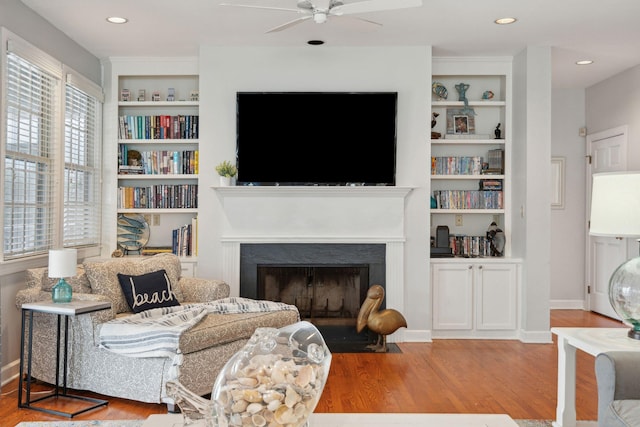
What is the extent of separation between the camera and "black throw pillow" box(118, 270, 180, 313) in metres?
3.90

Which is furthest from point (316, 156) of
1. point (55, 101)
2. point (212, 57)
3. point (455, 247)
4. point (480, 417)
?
point (480, 417)

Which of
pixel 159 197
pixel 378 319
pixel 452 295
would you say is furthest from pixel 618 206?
pixel 159 197

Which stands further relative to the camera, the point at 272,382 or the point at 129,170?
the point at 129,170

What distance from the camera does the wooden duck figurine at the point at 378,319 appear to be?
4.82 metres

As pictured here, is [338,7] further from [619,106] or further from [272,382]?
[619,106]

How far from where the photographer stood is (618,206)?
251cm

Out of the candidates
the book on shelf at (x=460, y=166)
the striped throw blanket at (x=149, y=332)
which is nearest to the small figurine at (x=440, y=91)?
the book on shelf at (x=460, y=166)

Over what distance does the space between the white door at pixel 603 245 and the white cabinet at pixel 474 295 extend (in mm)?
1624

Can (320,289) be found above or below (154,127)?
below

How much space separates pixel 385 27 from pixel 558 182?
341 cm

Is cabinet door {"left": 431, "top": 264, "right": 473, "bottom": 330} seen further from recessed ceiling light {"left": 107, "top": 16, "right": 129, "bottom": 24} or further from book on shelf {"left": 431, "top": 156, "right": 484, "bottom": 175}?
recessed ceiling light {"left": 107, "top": 16, "right": 129, "bottom": 24}

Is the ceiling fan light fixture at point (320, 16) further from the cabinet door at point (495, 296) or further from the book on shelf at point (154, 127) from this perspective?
the cabinet door at point (495, 296)

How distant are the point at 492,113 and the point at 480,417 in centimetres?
431

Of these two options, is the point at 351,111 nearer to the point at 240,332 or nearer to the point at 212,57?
the point at 212,57
